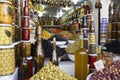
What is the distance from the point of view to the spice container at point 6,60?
862 mm

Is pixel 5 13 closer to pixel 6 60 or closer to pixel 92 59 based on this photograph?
pixel 6 60

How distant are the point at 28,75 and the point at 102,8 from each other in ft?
19.9

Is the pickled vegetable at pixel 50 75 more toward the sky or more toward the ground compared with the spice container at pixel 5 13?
more toward the ground

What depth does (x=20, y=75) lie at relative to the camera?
1.11 meters

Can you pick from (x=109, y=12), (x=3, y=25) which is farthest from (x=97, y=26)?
(x=3, y=25)

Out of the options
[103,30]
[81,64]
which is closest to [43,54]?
[81,64]

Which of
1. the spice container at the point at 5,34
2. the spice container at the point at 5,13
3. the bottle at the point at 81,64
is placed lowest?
the bottle at the point at 81,64

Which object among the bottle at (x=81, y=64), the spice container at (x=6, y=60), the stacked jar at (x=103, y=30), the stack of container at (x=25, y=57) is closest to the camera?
the spice container at (x=6, y=60)

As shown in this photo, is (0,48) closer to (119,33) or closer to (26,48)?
(26,48)

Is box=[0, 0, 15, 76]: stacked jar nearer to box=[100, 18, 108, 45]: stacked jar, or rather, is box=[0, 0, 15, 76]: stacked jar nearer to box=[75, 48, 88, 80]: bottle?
box=[75, 48, 88, 80]: bottle

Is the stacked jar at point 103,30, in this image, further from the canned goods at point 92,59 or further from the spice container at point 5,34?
the spice container at point 5,34

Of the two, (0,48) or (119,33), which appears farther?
(119,33)

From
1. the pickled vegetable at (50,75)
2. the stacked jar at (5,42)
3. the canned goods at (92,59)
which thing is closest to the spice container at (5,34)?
the stacked jar at (5,42)

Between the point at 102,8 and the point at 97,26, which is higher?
the point at 102,8
